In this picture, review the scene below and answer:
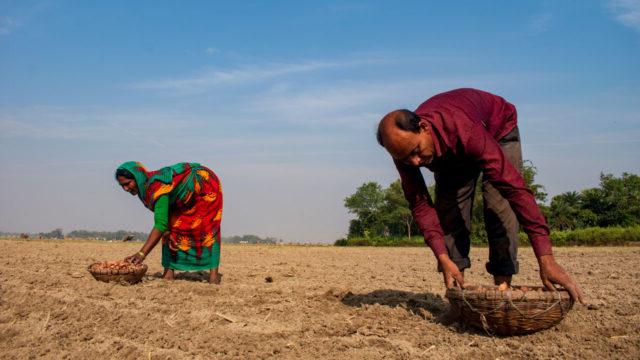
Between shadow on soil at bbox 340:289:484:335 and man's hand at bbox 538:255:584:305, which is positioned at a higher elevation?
man's hand at bbox 538:255:584:305

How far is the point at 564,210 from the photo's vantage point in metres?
42.2

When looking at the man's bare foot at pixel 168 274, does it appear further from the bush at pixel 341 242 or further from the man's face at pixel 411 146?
the bush at pixel 341 242

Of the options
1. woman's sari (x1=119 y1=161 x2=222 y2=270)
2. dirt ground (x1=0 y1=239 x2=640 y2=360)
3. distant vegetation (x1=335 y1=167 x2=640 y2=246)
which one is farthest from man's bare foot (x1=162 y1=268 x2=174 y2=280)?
distant vegetation (x1=335 y1=167 x2=640 y2=246)

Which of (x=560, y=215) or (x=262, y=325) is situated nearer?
(x=262, y=325)

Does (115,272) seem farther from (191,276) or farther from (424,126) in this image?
(424,126)

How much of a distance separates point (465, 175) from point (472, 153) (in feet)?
2.62

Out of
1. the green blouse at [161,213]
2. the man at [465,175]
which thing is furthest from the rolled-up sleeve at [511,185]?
the green blouse at [161,213]

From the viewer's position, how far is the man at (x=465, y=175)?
3.51 metres

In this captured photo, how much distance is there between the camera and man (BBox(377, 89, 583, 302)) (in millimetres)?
3514

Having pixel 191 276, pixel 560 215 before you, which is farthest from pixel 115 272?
pixel 560 215

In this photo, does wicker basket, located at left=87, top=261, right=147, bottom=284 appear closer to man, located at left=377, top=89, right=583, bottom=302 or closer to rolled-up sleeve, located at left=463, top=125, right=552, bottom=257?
man, located at left=377, top=89, right=583, bottom=302

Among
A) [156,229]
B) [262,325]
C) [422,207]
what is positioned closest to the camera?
[422,207]

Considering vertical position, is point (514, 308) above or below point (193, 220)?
below

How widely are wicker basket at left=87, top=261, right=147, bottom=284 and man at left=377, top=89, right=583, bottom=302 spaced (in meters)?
3.23
